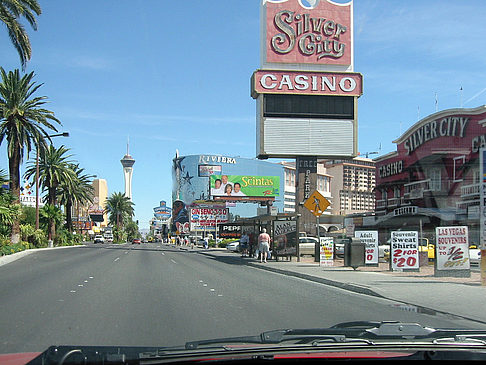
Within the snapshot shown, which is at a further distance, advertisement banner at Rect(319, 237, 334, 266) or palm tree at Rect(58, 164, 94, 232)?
palm tree at Rect(58, 164, 94, 232)

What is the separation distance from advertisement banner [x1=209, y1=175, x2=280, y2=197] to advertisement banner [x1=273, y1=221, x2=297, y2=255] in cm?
6312

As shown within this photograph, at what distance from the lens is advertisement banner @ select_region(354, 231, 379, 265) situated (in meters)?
23.7

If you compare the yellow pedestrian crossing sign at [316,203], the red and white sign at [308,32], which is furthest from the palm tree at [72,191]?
the yellow pedestrian crossing sign at [316,203]

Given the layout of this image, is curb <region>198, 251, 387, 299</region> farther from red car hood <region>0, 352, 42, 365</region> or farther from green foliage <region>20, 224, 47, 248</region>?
green foliage <region>20, 224, 47, 248</region>

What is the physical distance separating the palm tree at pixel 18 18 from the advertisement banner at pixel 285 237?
633 inches

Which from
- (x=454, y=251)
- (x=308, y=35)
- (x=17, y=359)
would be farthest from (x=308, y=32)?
(x=17, y=359)

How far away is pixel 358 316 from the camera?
10.3 meters

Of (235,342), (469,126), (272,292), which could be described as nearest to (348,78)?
(469,126)

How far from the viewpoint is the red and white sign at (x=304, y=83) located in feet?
166

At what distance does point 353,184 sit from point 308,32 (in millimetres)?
96571

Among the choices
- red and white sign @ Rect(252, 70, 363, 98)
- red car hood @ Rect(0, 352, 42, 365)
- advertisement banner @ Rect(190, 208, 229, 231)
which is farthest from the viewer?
advertisement banner @ Rect(190, 208, 229, 231)

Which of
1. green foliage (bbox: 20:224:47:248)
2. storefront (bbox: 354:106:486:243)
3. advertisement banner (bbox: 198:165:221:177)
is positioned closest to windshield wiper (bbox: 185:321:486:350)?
storefront (bbox: 354:106:486:243)

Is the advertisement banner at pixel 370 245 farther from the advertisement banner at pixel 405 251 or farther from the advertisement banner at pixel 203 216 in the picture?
the advertisement banner at pixel 203 216

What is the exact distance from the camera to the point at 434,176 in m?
48.0
